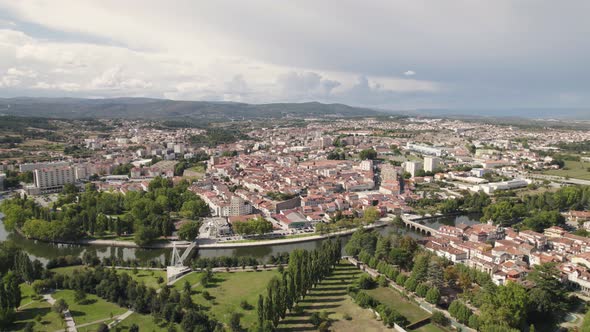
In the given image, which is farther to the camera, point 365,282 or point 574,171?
point 574,171

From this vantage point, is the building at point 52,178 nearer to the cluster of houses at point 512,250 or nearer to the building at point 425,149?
the cluster of houses at point 512,250

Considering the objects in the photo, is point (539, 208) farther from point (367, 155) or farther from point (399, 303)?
point (367, 155)

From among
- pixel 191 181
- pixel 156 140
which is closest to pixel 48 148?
pixel 156 140

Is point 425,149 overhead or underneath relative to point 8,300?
overhead

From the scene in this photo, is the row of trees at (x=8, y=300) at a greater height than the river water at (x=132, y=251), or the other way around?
the row of trees at (x=8, y=300)

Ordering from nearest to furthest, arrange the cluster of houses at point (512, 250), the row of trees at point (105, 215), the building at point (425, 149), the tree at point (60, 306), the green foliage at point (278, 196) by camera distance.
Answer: the tree at point (60, 306)
the cluster of houses at point (512, 250)
the row of trees at point (105, 215)
the green foliage at point (278, 196)
the building at point (425, 149)

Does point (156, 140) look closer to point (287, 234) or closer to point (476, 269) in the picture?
point (287, 234)

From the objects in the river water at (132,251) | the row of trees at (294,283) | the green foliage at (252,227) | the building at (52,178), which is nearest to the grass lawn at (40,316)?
the river water at (132,251)

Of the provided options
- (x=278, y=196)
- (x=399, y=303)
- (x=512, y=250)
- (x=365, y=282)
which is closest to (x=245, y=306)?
(x=365, y=282)
